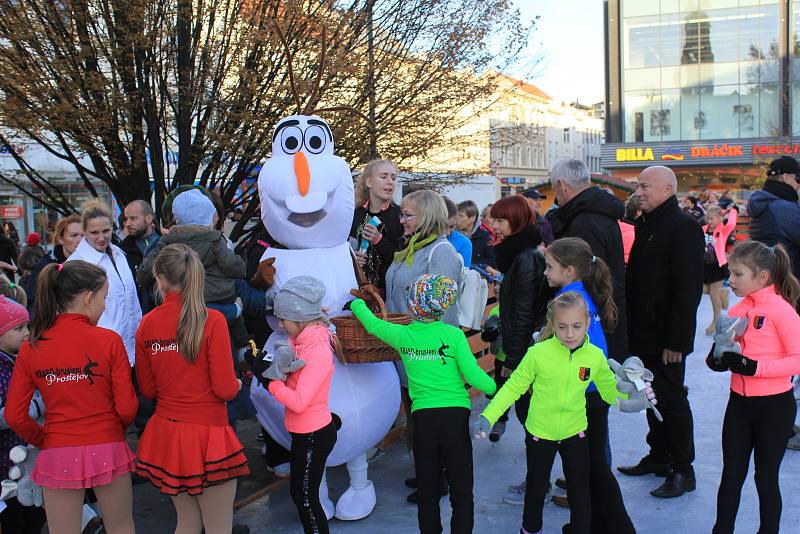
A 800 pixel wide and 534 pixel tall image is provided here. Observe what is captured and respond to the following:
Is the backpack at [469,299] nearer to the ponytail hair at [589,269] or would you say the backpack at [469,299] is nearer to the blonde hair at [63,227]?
the ponytail hair at [589,269]

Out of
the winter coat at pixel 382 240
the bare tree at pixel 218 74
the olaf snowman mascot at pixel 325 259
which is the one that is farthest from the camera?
the bare tree at pixel 218 74

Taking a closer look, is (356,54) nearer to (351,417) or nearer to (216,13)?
(216,13)

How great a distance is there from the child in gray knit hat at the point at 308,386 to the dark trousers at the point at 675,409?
212 cm

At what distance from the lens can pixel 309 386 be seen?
11.5 feet

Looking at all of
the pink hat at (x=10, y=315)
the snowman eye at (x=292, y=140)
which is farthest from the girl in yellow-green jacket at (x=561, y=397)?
the pink hat at (x=10, y=315)

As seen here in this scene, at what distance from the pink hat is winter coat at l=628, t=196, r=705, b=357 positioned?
342cm

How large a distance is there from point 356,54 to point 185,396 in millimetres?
6424

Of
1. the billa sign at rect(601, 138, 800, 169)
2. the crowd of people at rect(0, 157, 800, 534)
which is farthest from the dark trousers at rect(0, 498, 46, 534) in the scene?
the billa sign at rect(601, 138, 800, 169)

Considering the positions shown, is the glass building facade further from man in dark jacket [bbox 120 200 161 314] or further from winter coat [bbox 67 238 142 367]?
winter coat [bbox 67 238 142 367]

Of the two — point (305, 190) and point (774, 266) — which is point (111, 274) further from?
point (774, 266)

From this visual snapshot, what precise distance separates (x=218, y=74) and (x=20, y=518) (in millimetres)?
6089

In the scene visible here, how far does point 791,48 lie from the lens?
127 feet

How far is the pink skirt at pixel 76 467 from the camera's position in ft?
10.3

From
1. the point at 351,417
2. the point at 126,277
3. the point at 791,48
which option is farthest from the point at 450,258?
the point at 791,48
